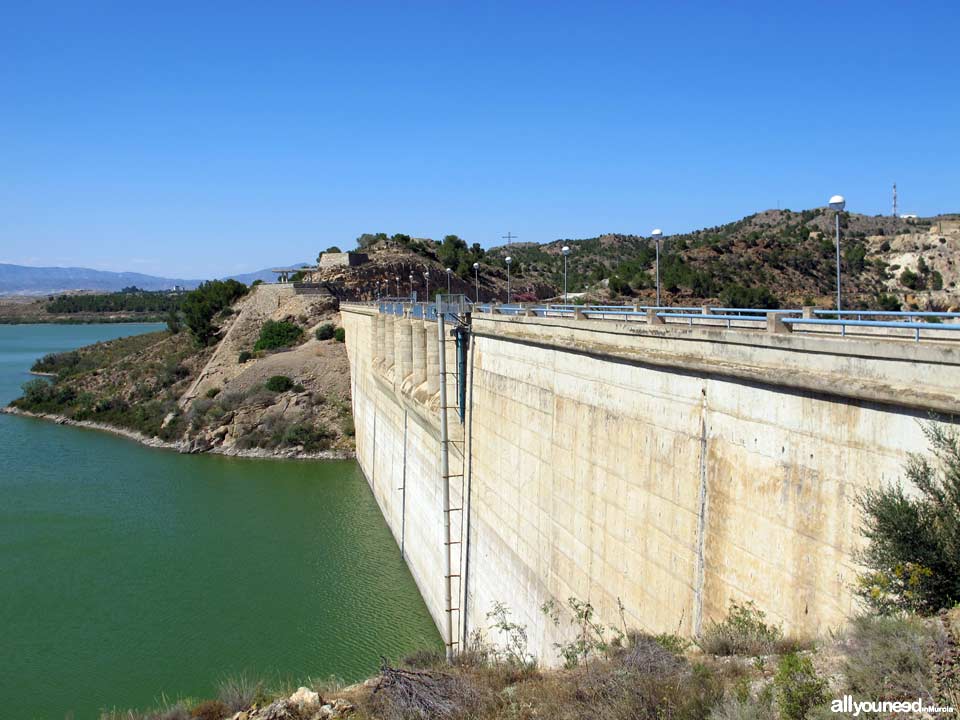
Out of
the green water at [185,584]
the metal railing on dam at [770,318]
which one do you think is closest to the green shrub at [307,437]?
the green water at [185,584]

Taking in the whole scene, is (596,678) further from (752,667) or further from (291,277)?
(291,277)

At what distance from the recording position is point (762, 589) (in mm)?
7594

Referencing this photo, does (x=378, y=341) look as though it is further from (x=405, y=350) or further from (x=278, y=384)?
(x=278, y=384)

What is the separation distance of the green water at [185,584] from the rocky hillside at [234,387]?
5.04m

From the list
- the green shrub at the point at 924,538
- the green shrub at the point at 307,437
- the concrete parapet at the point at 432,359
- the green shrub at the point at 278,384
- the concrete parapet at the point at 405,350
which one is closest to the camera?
the green shrub at the point at 924,538

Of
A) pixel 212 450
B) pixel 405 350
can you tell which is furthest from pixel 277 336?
pixel 405 350

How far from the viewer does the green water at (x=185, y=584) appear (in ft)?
58.2

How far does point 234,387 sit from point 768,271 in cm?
3258

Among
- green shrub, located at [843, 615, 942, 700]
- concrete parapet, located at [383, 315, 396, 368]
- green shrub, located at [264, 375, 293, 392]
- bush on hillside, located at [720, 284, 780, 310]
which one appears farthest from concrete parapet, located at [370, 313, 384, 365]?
green shrub, located at [843, 615, 942, 700]

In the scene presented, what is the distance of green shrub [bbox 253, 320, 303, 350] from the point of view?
185 ft

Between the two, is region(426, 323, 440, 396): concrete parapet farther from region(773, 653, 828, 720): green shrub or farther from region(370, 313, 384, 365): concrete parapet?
region(773, 653, 828, 720): green shrub

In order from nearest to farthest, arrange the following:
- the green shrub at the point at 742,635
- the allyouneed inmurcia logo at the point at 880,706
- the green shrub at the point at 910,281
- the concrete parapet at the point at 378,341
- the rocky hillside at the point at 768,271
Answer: the allyouneed inmurcia logo at the point at 880,706 < the green shrub at the point at 742,635 < the concrete parapet at the point at 378,341 < the green shrub at the point at 910,281 < the rocky hillside at the point at 768,271

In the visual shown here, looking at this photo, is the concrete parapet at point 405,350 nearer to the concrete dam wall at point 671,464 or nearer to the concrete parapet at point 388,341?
the concrete parapet at point 388,341

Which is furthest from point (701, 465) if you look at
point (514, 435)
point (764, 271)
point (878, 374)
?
point (764, 271)
